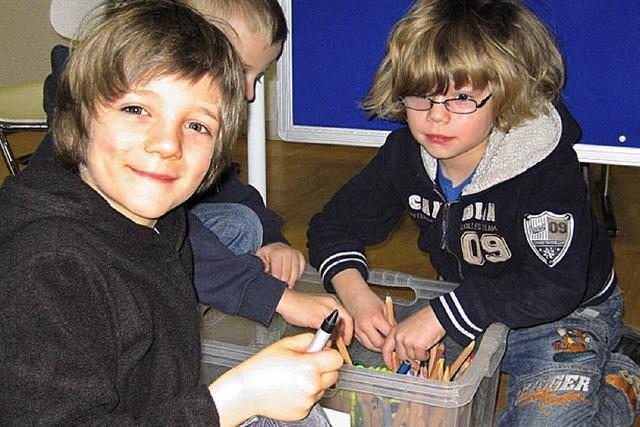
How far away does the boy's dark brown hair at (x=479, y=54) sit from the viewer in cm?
102

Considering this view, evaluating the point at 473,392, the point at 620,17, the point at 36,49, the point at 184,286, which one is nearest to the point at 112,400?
the point at 184,286

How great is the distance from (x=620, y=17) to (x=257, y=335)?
722mm

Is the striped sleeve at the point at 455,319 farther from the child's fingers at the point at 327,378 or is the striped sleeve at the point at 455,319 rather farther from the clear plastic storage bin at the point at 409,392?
the child's fingers at the point at 327,378

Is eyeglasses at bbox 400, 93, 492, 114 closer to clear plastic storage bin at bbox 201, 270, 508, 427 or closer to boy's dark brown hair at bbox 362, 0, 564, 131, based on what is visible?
boy's dark brown hair at bbox 362, 0, 564, 131

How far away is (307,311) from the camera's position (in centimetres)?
104

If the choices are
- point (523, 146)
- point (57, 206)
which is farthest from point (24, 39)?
point (57, 206)

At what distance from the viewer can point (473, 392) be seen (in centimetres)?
92

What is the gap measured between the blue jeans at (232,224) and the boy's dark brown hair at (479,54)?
0.93ft

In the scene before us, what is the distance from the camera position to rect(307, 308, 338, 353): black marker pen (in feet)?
2.31

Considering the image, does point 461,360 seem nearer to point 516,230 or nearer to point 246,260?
point 516,230

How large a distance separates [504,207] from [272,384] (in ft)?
1.67

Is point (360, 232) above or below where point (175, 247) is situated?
below

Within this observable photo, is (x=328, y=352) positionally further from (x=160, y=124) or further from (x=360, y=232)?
(x=360, y=232)

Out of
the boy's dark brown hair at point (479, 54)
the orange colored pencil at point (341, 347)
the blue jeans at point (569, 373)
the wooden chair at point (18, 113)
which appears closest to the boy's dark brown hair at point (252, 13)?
the boy's dark brown hair at point (479, 54)
